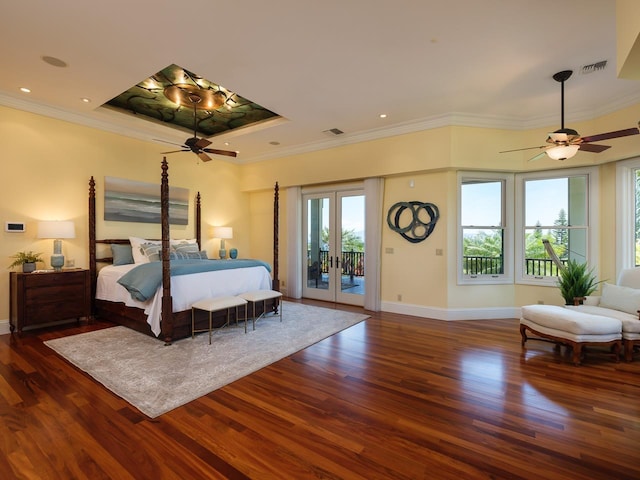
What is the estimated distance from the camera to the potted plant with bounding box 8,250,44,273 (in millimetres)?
4027

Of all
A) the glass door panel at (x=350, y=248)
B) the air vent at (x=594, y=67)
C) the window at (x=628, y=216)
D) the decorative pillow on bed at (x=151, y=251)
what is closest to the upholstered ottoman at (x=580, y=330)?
the window at (x=628, y=216)

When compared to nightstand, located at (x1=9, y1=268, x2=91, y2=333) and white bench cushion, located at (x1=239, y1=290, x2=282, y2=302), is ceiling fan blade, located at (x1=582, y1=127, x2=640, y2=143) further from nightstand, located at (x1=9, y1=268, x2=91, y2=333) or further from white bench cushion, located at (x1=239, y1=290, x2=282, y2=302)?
nightstand, located at (x1=9, y1=268, x2=91, y2=333)

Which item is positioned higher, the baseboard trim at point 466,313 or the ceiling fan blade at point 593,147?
the ceiling fan blade at point 593,147

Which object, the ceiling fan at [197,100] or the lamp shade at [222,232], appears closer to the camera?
the ceiling fan at [197,100]

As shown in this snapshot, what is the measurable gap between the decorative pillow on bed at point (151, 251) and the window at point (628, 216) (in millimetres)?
6905

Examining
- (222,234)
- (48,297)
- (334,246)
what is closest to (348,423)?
(334,246)

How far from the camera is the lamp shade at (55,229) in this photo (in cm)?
412

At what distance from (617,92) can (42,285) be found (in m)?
8.03

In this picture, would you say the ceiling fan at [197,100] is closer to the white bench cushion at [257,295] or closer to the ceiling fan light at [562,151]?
the white bench cushion at [257,295]

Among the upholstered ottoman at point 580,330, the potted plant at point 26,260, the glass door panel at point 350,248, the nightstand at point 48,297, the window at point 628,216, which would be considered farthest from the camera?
the glass door panel at point 350,248

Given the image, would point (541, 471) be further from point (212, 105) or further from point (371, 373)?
point (212, 105)

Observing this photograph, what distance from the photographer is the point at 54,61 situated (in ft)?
10.9

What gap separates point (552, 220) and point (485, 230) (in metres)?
0.99

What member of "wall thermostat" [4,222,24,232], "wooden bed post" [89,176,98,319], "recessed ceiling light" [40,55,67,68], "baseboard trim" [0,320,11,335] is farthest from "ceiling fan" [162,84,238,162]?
"baseboard trim" [0,320,11,335]
